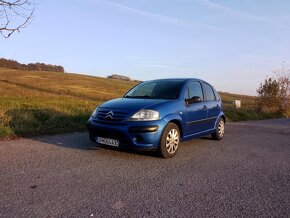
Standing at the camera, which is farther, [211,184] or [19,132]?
[19,132]

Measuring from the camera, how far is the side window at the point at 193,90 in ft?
25.8

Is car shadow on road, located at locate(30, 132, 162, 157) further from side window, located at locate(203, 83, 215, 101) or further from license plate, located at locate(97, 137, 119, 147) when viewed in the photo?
side window, located at locate(203, 83, 215, 101)

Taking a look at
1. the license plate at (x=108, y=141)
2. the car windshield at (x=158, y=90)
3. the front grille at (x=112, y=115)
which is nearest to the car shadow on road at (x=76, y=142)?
the license plate at (x=108, y=141)

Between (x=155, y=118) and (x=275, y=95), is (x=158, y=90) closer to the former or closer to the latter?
(x=155, y=118)

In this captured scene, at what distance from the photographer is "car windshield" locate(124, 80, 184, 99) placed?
759 cm

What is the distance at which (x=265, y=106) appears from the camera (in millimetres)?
25375

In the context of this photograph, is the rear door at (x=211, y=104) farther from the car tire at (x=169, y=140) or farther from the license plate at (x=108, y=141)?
the license plate at (x=108, y=141)

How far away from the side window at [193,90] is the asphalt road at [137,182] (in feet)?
4.00

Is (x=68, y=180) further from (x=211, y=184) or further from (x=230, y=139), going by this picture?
(x=230, y=139)

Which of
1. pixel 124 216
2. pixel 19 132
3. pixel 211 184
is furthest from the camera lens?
pixel 19 132

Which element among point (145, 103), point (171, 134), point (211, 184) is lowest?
point (211, 184)

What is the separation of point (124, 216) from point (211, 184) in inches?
71.2

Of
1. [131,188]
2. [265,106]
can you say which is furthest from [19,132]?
[265,106]

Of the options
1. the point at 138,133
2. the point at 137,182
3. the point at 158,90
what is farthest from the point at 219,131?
the point at 137,182
